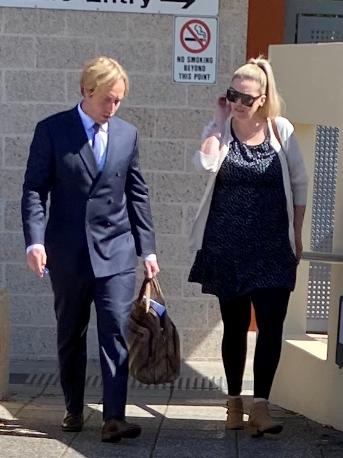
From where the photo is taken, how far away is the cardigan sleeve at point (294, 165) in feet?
15.4

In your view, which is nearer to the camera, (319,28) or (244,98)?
(244,98)

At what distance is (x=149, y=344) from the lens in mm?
4750

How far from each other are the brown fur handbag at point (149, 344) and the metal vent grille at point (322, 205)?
1889 mm

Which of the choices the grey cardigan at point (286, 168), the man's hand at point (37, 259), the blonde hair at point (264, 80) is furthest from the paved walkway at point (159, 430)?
the blonde hair at point (264, 80)

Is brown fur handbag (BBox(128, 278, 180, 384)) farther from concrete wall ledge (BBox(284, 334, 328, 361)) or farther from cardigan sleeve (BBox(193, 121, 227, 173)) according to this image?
concrete wall ledge (BBox(284, 334, 328, 361))

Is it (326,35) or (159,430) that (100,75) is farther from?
(326,35)

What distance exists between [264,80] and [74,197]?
1.00 metres

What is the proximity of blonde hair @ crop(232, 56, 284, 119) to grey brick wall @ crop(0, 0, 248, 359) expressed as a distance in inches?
67.4

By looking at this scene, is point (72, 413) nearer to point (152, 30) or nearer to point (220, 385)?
point (220, 385)

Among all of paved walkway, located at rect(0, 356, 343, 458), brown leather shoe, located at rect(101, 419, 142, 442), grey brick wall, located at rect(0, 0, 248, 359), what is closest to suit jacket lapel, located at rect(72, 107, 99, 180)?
brown leather shoe, located at rect(101, 419, 142, 442)

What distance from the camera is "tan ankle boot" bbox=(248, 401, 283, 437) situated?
187 inches

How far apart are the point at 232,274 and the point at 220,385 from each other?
64.4 inches

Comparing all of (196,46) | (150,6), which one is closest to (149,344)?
(196,46)

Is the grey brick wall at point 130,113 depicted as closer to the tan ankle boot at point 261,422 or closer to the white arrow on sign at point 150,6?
the white arrow on sign at point 150,6
